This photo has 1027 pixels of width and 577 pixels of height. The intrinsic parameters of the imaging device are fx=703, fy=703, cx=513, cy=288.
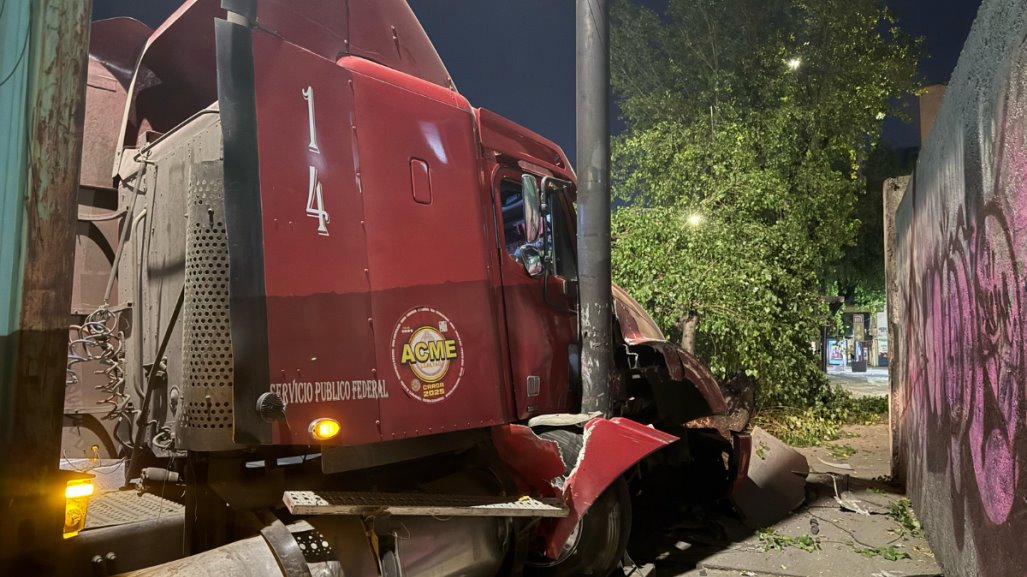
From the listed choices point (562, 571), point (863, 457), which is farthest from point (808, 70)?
point (562, 571)

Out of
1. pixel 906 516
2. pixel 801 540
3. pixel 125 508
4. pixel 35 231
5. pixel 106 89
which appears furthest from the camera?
pixel 906 516

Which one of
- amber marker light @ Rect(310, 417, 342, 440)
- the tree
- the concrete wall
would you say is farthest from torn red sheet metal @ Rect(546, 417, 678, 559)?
the tree

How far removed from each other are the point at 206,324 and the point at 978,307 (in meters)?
3.82

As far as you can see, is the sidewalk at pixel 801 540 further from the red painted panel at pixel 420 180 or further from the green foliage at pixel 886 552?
the red painted panel at pixel 420 180

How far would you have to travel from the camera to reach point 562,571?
4879mm

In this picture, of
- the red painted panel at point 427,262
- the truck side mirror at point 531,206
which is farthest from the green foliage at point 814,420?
the red painted panel at point 427,262

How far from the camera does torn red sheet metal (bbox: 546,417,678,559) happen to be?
428 centimetres

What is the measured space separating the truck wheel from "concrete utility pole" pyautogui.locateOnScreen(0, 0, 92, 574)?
3.15 m

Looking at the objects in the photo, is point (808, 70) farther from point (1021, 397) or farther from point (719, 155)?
point (1021, 397)

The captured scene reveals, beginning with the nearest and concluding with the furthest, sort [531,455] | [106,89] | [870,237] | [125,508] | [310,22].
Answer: [125,508]
[310,22]
[531,455]
[106,89]
[870,237]

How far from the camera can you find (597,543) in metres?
4.91

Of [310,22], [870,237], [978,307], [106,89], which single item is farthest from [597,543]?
[870,237]

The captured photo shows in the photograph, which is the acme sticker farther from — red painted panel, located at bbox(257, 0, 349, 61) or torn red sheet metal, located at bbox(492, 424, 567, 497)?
red painted panel, located at bbox(257, 0, 349, 61)

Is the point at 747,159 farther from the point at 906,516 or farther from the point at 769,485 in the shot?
the point at 906,516
